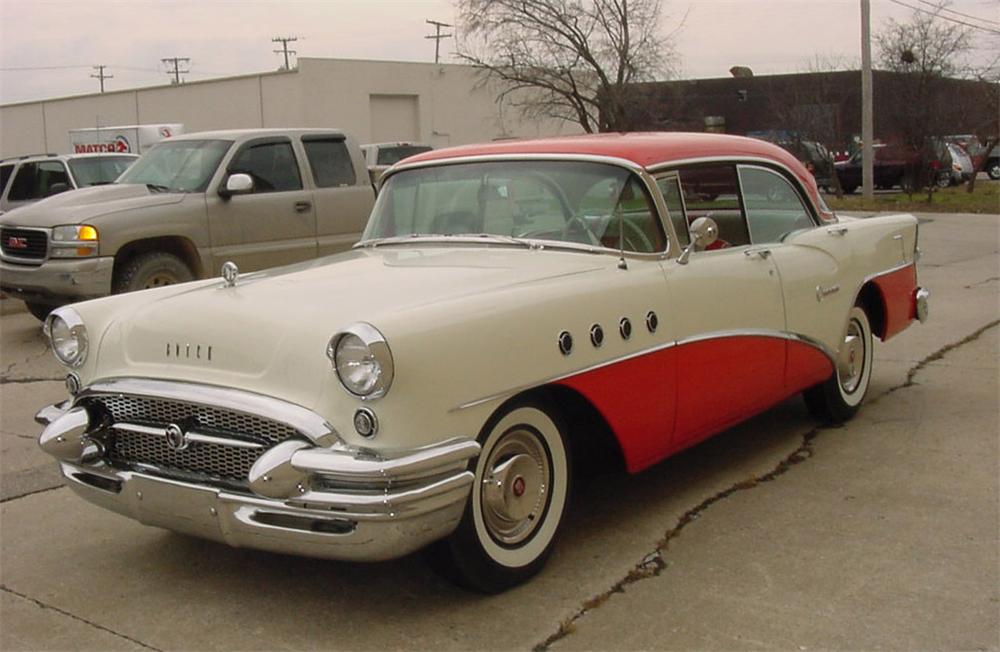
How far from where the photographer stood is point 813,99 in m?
33.6

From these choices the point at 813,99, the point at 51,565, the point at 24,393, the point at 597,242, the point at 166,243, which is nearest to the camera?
the point at 51,565

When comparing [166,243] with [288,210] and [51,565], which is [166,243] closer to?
[288,210]

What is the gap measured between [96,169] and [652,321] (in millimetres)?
11646

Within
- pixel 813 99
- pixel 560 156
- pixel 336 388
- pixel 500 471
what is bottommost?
pixel 500 471

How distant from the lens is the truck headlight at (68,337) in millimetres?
4391

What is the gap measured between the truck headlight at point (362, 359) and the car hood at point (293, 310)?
0.21ft

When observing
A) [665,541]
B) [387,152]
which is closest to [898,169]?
[387,152]

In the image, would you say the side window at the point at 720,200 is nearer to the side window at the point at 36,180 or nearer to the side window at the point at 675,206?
the side window at the point at 675,206

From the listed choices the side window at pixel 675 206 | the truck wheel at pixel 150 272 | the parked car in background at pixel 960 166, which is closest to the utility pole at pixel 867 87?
the parked car in background at pixel 960 166

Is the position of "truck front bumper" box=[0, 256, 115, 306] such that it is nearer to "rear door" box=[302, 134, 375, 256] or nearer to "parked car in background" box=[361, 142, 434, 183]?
"rear door" box=[302, 134, 375, 256]

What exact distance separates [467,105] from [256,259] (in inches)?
1419

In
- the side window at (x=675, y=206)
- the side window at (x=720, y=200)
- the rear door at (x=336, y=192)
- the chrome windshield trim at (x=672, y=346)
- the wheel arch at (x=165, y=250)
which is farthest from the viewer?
the rear door at (x=336, y=192)

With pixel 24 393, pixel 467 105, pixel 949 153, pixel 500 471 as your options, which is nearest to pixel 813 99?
pixel 949 153

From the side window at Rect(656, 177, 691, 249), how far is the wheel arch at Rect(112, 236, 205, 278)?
593 centimetres
